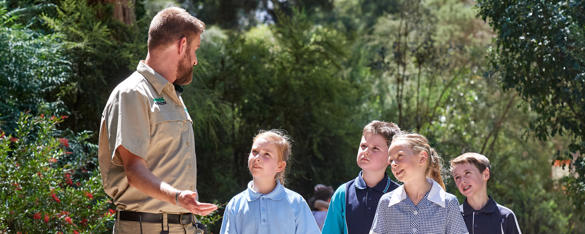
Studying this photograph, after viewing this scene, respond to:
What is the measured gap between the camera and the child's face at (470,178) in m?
4.17

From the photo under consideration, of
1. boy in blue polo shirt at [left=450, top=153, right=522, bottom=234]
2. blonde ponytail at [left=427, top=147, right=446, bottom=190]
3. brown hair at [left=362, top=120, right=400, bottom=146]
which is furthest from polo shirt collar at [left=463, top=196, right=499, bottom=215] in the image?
brown hair at [left=362, top=120, right=400, bottom=146]

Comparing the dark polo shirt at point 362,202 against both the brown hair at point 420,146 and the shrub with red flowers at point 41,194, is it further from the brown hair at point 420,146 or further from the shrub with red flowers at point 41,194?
the shrub with red flowers at point 41,194

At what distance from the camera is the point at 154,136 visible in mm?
2367

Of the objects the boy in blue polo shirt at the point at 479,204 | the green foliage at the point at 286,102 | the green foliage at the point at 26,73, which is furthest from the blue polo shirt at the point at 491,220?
the green foliage at the point at 286,102

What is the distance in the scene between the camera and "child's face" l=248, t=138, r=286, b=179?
331 cm

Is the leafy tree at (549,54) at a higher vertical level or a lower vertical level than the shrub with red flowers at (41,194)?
higher

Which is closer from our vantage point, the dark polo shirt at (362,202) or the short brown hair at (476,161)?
the dark polo shirt at (362,202)

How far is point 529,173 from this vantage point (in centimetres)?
1177

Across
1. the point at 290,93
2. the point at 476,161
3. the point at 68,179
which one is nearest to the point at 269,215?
the point at 476,161

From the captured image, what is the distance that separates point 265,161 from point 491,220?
5.24 feet

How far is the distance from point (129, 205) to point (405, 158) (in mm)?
1346

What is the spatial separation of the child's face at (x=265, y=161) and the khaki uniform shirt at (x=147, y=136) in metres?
0.85

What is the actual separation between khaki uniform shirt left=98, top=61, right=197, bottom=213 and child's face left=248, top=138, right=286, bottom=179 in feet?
2.79

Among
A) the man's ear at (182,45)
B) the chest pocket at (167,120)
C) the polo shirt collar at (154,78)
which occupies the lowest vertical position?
the chest pocket at (167,120)
